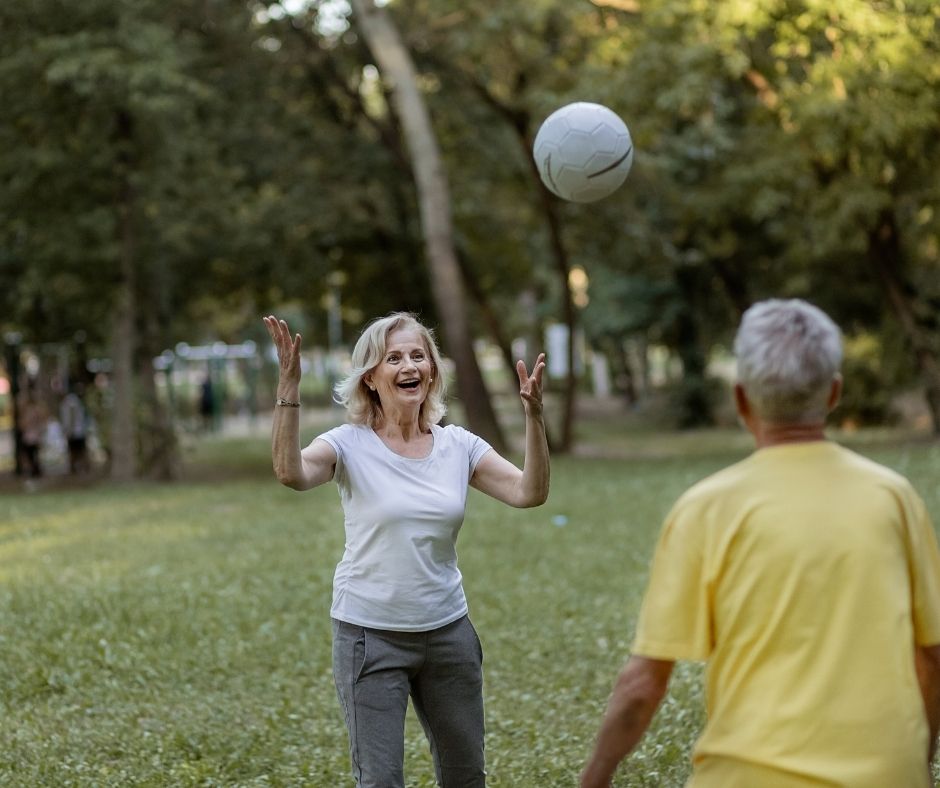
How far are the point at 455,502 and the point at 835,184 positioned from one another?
59.8 ft

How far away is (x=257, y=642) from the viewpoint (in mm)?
9086

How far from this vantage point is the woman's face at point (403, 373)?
14.2 feet

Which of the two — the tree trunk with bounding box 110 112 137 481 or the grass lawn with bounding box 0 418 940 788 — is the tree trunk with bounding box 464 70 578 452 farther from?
the grass lawn with bounding box 0 418 940 788

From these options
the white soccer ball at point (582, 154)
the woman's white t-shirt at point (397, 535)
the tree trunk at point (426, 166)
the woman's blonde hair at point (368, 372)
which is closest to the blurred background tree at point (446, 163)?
the tree trunk at point (426, 166)

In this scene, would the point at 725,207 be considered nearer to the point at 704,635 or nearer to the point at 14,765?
the point at 14,765

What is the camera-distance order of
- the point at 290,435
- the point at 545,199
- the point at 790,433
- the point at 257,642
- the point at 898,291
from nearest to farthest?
the point at 790,433
the point at 290,435
the point at 257,642
the point at 898,291
the point at 545,199

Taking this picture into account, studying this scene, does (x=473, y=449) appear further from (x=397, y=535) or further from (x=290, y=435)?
(x=290, y=435)

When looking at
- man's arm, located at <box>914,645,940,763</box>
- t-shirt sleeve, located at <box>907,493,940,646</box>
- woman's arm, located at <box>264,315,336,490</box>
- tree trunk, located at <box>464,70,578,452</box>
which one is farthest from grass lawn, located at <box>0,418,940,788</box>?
tree trunk, located at <box>464,70,578,452</box>

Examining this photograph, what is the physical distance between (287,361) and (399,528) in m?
0.62

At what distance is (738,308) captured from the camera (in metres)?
30.2

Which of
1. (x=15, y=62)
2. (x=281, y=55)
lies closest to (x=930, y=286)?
(x=281, y=55)

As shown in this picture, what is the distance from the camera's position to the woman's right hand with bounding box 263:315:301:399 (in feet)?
13.3

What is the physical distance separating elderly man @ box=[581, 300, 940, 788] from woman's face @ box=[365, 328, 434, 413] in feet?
5.74

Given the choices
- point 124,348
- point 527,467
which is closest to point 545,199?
point 124,348
